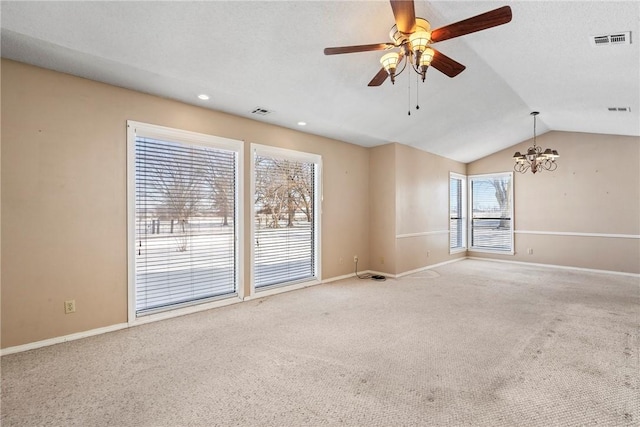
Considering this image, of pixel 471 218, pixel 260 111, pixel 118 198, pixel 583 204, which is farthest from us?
pixel 471 218

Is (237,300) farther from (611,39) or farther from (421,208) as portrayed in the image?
(611,39)

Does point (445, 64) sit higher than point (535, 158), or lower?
higher

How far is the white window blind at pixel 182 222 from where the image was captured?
3.45 metres

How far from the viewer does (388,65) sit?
2.34 meters

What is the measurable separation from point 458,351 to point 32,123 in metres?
4.43

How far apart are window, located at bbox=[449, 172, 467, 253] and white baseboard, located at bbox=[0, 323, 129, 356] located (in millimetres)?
6928

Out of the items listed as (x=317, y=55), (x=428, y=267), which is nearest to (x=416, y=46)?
(x=317, y=55)

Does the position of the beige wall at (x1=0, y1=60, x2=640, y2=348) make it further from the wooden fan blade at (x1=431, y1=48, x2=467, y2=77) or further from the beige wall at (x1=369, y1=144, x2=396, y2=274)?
the wooden fan blade at (x1=431, y1=48, x2=467, y2=77)

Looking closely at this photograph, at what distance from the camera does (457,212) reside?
793 cm

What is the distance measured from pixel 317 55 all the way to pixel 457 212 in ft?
20.7

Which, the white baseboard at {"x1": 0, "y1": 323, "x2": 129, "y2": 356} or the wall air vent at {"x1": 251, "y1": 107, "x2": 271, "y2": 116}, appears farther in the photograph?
the wall air vent at {"x1": 251, "y1": 107, "x2": 271, "y2": 116}

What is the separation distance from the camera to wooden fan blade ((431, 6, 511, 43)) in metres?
1.80

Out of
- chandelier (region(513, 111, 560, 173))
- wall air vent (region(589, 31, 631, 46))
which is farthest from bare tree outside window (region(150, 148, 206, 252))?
chandelier (region(513, 111, 560, 173))

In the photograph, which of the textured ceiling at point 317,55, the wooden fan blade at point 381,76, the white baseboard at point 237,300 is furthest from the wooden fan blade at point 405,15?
the white baseboard at point 237,300
